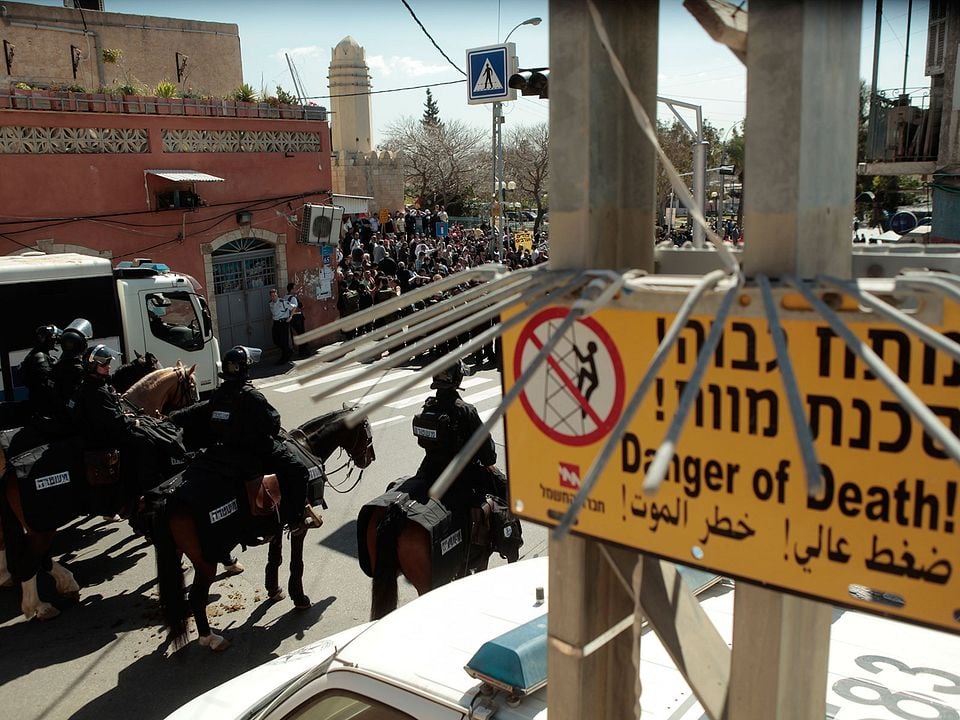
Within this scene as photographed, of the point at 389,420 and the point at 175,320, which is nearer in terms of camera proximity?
the point at 175,320

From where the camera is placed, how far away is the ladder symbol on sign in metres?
14.9

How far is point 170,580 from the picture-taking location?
6184mm

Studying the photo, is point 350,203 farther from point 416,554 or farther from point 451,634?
point 451,634

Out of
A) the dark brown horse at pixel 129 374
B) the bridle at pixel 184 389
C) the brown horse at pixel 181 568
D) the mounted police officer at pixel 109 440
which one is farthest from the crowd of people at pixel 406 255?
the brown horse at pixel 181 568

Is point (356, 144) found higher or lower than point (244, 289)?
higher

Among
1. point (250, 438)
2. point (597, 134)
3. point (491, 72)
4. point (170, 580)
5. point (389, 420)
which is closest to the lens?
point (597, 134)

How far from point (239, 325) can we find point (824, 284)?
1741 cm

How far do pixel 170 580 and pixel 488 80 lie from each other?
11.3 metres

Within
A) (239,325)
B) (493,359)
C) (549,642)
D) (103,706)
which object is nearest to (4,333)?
(103,706)

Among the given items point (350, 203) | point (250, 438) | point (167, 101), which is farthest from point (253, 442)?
point (350, 203)

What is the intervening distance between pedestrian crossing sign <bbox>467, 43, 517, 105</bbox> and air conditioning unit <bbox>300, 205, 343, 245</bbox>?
5303 mm

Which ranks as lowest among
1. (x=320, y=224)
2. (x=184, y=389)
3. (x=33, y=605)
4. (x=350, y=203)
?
(x=33, y=605)

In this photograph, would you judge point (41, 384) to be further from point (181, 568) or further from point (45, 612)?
point (181, 568)

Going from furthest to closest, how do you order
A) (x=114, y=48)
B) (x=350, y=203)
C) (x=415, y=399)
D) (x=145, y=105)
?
1. (x=114, y=48)
2. (x=350, y=203)
3. (x=145, y=105)
4. (x=415, y=399)
